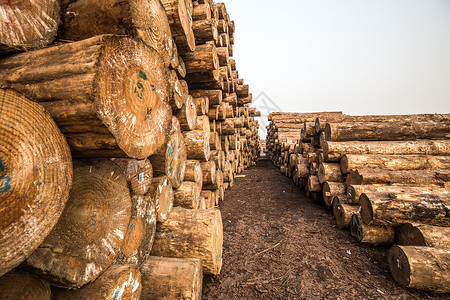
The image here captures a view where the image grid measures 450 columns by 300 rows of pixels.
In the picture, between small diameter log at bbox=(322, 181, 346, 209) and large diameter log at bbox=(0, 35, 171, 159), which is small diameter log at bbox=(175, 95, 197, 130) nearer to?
large diameter log at bbox=(0, 35, 171, 159)

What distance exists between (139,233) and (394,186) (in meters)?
3.67

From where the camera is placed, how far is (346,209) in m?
3.57

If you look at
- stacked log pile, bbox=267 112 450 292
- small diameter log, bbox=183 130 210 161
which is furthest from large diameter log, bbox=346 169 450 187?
small diameter log, bbox=183 130 210 161

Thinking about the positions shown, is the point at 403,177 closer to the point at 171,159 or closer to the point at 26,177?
the point at 171,159

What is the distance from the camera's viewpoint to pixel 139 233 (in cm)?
184

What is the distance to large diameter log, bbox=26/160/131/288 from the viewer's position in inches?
43.4

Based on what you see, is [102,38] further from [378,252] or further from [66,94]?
[378,252]

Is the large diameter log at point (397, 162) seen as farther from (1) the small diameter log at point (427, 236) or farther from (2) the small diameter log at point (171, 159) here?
(2) the small diameter log at point (171, 159)

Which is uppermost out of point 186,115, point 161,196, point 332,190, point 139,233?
point 186,115

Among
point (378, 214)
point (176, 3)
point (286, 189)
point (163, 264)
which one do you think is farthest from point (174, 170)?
point (286, 189)

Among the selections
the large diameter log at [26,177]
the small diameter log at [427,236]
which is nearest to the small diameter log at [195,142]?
the large diameter log at [26,177]

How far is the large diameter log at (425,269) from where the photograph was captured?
216cm

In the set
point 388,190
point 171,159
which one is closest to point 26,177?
point 171,159

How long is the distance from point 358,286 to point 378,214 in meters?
0.97
